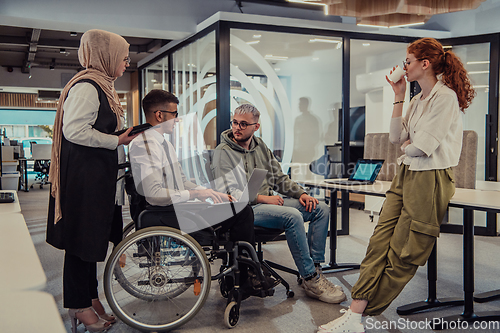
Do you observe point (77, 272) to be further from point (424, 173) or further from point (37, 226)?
point (37, 226)

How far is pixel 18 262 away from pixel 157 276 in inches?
51.6

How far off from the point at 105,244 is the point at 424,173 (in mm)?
1588

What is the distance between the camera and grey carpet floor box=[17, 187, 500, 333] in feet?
7.25

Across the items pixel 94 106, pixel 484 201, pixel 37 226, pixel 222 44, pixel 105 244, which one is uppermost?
pixel 222 44

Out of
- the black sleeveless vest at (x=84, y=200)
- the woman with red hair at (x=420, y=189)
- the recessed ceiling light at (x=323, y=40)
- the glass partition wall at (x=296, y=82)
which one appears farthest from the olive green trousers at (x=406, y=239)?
the recessed ceiling light at (x=323, y=40)

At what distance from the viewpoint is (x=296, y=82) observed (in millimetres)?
4531

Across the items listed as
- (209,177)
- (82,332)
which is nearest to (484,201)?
(209,177)

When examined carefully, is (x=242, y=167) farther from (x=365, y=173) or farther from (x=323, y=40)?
(x=323, y=40)

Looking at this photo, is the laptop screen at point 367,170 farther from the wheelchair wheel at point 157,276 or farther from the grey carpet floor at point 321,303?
the wheelchair wheel at point 157,276

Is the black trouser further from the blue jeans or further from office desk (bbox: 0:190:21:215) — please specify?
the blue jeans

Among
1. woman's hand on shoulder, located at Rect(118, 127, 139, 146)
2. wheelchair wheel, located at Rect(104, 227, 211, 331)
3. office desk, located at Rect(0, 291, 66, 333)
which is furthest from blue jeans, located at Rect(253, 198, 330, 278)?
office desk, located at Rect(0, 291, 66, 333)

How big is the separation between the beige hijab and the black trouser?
0.75 ft

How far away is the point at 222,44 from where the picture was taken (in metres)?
4.21

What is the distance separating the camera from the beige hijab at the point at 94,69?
1895 millimetres
